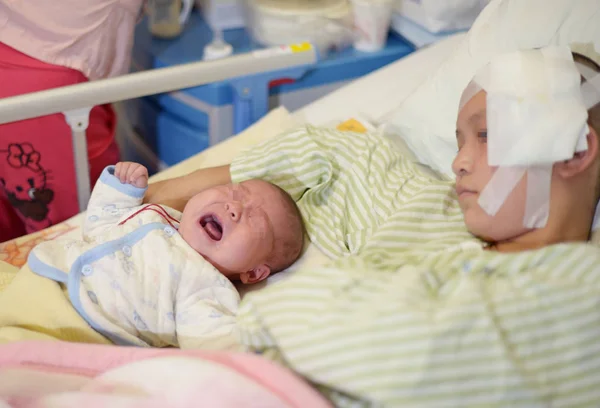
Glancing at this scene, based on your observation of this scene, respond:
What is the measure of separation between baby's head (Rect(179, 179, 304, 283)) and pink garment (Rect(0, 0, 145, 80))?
0.62m

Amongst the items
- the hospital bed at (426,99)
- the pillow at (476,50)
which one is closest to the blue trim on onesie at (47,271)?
the hospital bed at (426,99)

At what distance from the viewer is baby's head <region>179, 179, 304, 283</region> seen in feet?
3.73

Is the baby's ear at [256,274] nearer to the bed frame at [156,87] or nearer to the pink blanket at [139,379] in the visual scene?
the pink blanket at [139,379]

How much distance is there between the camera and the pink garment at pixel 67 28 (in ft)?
4.91

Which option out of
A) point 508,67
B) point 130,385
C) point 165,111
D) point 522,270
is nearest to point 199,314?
point 130,385

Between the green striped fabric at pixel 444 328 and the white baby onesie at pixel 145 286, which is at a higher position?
the green striped fabric at pixel 444 328

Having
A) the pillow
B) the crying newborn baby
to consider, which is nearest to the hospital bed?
the pillow

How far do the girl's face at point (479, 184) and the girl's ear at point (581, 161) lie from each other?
67 millimetres

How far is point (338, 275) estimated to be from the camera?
0.87m

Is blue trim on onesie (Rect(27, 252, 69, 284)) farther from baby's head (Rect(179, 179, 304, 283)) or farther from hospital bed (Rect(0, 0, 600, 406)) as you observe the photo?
baby's head (Rect(179, 179, 304, 283))

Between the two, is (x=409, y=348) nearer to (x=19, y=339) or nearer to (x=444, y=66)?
(x=19, y=339)

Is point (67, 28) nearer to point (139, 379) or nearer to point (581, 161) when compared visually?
point (139, 379)

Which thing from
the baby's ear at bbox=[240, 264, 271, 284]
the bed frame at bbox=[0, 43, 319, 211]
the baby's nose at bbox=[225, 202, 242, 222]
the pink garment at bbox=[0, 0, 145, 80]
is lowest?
the baby's ear at bbox=[240, 264, 271, 284]

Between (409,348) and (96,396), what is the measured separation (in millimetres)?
402
